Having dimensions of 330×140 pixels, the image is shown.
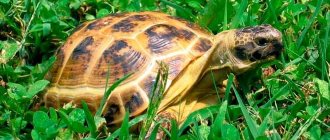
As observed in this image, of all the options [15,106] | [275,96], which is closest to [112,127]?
[15,106]

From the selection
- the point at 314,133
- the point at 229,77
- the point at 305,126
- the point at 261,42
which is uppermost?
the point at 261,42

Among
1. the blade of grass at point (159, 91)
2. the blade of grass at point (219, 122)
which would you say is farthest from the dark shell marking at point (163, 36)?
the blade of grass at point (159, 91)

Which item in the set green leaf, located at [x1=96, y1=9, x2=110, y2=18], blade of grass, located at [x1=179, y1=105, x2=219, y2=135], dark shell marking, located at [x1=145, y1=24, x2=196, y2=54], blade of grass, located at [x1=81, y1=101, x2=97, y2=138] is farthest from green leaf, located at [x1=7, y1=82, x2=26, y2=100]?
green leaf, located at [x1=96, y1=9, x2=110, y2=18]

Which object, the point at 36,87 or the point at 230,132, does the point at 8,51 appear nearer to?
the point at 36,87

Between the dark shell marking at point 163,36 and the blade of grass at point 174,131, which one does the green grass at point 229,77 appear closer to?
the blade of grass at point 174,131

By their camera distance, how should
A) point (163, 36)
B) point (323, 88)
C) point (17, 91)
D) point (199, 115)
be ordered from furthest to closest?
point (163, 36), point (17, 91), point (323, 88), point (199, 115)

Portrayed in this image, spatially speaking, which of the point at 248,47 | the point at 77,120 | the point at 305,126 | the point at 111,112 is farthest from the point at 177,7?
the point at 305,126

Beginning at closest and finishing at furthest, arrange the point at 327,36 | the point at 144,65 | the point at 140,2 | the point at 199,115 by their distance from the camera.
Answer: the point at 199,115
the point at 144,65
the point at 327,36
the point at 140,2

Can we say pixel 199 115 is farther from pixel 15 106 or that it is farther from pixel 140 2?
pixel 140 2
